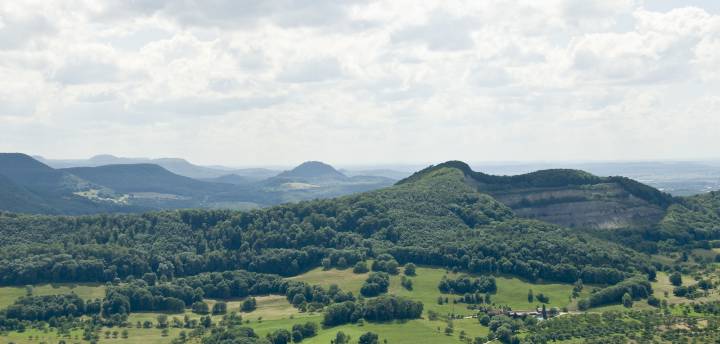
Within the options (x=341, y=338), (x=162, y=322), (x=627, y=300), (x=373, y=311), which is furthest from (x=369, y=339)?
(x=627, y=300)

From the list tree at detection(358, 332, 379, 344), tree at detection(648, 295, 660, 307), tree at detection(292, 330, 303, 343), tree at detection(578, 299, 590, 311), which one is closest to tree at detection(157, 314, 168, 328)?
tree at detection(292, 330, 303, 343)

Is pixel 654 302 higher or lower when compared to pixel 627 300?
lower

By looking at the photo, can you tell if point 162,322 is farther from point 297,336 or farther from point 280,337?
point 297,336

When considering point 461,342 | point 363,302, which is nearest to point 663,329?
point 461,342

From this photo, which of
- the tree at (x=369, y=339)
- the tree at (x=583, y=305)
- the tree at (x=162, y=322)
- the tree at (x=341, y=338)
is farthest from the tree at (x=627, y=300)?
the tree at (x=162, y=322)

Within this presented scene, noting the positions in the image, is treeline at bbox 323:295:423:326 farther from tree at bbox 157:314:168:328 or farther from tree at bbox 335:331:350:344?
tree at bbox 157:314:168:328

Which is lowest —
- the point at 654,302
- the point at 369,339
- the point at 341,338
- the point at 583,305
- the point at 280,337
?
the point at 280,337

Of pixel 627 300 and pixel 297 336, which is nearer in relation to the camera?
pixel 297 336
